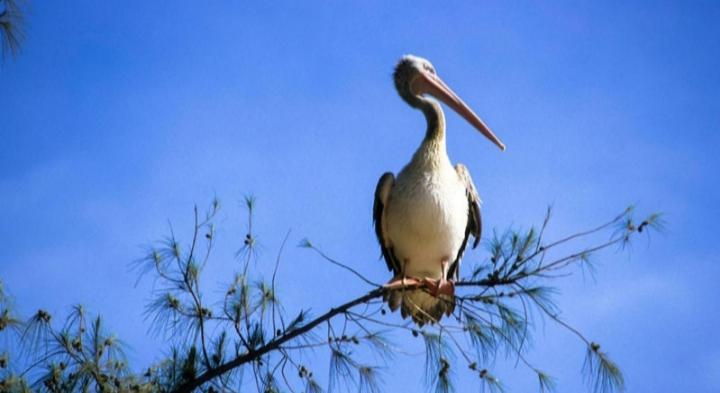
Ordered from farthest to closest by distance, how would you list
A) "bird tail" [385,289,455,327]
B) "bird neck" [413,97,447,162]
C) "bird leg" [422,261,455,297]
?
1. "bird neck" [413,97,447,162]
2. "bird tail" [385,289,455,327]
3. "bird leg" [422,261,455,297]

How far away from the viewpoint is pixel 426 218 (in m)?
6.25

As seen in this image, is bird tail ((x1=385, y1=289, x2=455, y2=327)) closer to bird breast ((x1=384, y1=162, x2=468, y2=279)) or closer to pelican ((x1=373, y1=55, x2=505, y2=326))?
pelican ((x1=373, y1=55, x2=505, y2=326))

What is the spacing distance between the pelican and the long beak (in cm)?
31

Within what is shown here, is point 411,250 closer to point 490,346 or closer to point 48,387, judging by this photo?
point 490,346

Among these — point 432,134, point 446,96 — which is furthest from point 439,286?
point 446,96

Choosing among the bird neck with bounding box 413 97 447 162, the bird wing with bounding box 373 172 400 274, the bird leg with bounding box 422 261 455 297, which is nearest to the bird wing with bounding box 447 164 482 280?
the bird neck with bounding box 413 97 447 162

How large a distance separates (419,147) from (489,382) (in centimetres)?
233

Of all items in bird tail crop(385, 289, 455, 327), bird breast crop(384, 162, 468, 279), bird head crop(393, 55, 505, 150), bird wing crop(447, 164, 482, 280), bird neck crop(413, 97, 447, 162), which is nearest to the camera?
bird tail crop(385, 289, 455, 327)

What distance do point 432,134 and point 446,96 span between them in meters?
0.69

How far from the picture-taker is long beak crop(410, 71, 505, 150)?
284 inches

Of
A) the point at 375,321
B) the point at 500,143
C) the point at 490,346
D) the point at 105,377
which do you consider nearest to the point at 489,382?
the point at 490,346

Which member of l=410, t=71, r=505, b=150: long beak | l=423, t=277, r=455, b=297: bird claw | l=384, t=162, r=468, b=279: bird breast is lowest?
l=423, t=277, r=455, b=297: bird claw

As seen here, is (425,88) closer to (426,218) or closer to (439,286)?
(426,218)

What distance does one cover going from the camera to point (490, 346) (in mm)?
4809
